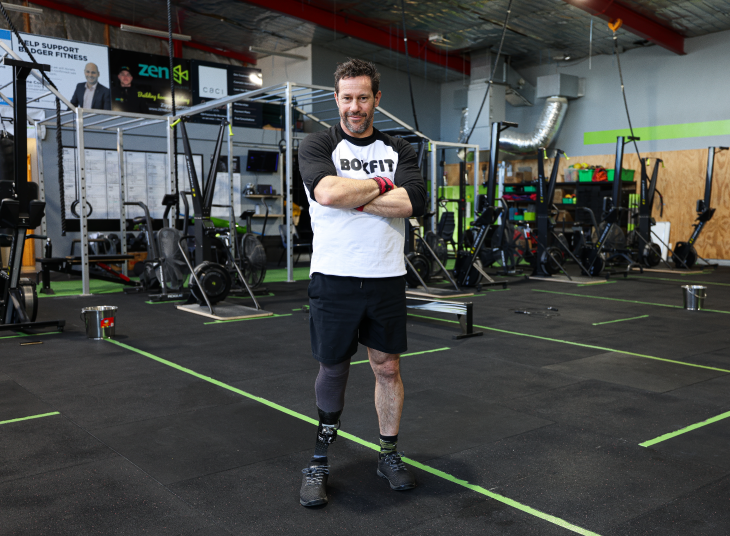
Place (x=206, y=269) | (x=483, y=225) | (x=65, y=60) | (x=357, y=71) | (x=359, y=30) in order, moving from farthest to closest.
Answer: (x=359, y=30), (x=65, y=60), (x=483, y=225), (x=206, y=269), (x=357, y=71)

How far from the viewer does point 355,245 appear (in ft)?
7.12

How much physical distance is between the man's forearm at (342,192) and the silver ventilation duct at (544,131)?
13.2 meters

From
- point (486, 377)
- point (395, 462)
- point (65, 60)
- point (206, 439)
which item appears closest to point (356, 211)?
point (395, 462)

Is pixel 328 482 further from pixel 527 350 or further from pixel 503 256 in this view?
pixel 503 256

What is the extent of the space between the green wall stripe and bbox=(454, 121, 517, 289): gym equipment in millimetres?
6756

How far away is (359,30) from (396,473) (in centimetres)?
1211

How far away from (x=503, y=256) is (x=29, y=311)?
6.85 m

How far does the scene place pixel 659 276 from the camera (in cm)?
1046

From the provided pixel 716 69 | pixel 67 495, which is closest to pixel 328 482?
pixel 67 495

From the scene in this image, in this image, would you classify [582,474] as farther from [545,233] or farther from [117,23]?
[117,23]

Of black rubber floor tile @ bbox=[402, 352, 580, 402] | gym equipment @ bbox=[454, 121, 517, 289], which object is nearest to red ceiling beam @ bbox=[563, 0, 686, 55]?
gym equipment @ bbox=[454, 121, 517, 289]

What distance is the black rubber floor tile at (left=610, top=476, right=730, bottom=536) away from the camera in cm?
198

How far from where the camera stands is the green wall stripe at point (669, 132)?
12641mm

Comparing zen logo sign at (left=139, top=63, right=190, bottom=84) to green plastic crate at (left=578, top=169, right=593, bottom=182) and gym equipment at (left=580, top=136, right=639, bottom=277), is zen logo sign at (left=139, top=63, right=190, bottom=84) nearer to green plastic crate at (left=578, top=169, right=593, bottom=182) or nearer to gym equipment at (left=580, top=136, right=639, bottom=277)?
gym equipment at (left=580, top=136, right=639, bottom=277)
